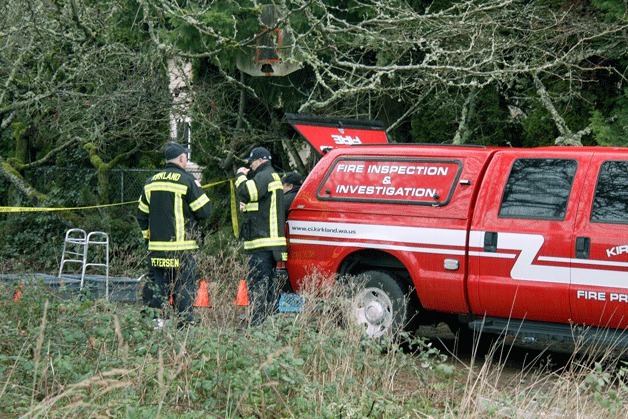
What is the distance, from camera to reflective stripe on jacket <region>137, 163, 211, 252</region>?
937cm

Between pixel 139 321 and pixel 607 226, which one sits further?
pixel 607 226

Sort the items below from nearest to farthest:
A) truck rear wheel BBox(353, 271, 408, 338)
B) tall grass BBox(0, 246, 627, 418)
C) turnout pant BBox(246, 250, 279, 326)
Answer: tall grass BBox(0, 246, 627, 418)
truck rear wheel BBox(353, 271, 408, 338)
turnout pant BBox(246, 250, 279, 326)

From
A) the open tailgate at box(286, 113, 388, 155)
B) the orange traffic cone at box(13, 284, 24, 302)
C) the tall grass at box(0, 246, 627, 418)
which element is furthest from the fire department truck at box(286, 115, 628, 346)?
the orange traffic cone at box(13, 284, 24, 302)

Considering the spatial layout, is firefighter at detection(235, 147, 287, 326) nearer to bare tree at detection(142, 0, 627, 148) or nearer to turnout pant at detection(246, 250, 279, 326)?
turnout pant at detection(246, 250, 279, 326)

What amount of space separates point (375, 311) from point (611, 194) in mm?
2448


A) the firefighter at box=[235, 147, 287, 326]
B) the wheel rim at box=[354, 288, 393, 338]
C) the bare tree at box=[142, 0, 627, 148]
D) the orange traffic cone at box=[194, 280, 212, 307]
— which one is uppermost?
the bare tree at box=[142, 0, 627, 148]

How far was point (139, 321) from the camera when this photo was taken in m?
Answer: 6.90

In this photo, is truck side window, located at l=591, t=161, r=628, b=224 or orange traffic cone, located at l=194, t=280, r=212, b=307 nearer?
truck side window, located at l=591, t=161, r=628, b=224

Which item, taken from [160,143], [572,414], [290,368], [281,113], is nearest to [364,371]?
[290,368]

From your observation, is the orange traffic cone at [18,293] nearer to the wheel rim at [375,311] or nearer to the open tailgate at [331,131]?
the wheel rim at [375,311]

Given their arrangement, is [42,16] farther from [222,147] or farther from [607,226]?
[607,226]

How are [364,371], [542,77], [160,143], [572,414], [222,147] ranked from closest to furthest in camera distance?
[572,414], [364,371], [542,77], [222,147], [160,143]

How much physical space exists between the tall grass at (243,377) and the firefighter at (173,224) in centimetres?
204

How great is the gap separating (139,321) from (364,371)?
1588 millimetres
